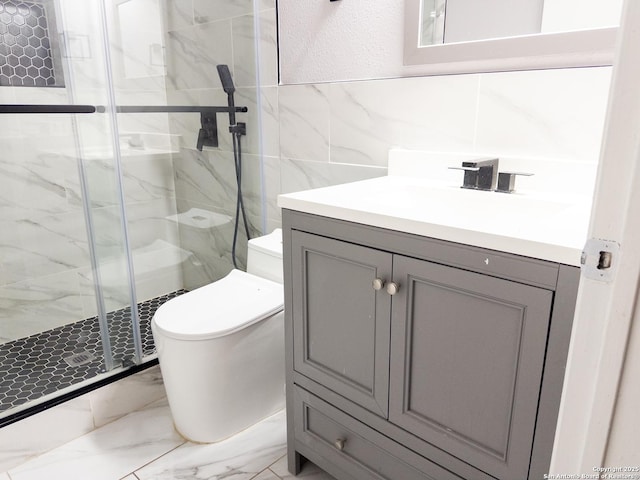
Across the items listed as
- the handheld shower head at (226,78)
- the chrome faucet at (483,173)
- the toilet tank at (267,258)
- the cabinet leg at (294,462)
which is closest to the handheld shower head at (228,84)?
the handheld shower head at (226,78)

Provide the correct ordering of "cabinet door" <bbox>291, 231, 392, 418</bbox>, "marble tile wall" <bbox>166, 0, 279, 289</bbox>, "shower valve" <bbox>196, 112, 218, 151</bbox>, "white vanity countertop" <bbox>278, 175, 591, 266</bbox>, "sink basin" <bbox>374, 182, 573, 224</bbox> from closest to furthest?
"white vanity countertop" <bbox>278, 175, 591, 266</bbox> → "cabinet door" <bbox>291, 231, 392, 418</bbox> → "sink basin" <bbox>374, 182, 573, 224</bbox> → "marble tile wall" <bbox>166, 0, 279, 289</bbox> → "shower valve" <bbox>196, 112, 218, 151</bbox>

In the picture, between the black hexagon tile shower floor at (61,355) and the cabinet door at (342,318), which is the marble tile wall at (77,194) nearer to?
the black hexagon tile shower floor at (61,355)

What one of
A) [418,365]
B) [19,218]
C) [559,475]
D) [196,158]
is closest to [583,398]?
[559,475]

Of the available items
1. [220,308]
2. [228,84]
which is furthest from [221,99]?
[220,308]

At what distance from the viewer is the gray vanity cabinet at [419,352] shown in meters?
0.86

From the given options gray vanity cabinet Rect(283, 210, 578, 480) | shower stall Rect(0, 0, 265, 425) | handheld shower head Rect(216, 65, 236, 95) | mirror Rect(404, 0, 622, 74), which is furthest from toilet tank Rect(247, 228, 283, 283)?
mirror Rect(404, 0, 622, 74)

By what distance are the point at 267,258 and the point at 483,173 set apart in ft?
2.86

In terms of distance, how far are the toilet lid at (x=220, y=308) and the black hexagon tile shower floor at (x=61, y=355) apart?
0.41 meters

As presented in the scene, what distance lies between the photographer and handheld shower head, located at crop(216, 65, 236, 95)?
2018mm

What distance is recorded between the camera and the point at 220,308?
5.13 ft

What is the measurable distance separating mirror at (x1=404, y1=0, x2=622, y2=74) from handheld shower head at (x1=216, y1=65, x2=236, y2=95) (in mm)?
865

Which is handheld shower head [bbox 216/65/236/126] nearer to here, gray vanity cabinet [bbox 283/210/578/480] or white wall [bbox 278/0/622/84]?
white wall [bbox 278/0/622/84]

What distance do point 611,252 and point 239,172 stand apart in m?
1.82

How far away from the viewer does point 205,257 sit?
7.45ft
